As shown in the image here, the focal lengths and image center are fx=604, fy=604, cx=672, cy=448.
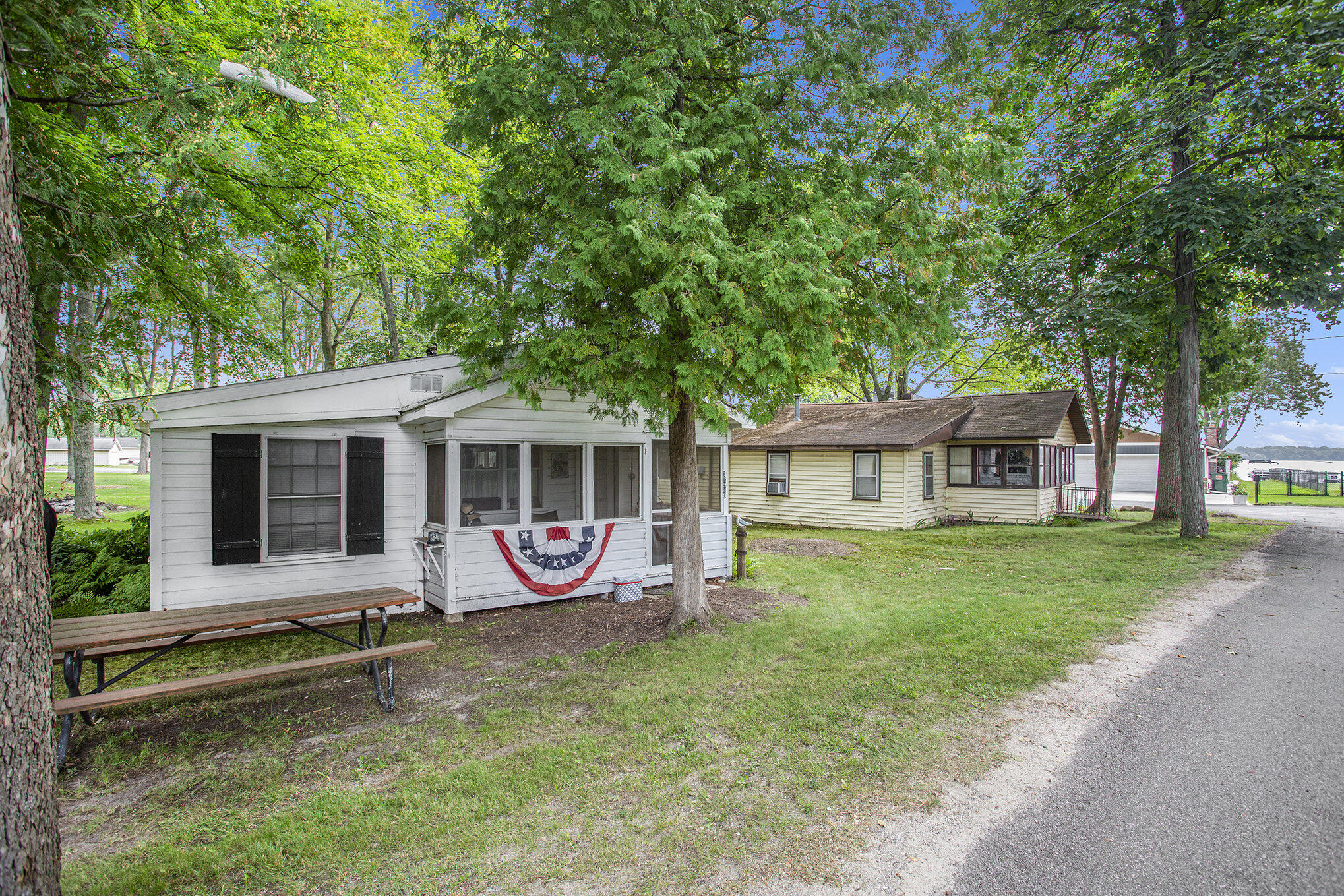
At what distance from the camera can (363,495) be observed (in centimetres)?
696

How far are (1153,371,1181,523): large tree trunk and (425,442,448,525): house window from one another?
15824 mm

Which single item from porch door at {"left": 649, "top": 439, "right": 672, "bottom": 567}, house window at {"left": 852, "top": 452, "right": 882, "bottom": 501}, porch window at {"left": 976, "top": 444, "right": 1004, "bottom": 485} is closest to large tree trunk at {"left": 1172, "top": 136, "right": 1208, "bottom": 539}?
porch window at {"left": 976, "top": 444, "right": 1004, "bottom": 485}

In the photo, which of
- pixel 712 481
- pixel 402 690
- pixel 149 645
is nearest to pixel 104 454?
pixel 149 645

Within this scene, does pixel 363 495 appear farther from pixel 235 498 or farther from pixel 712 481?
pixel 712 481

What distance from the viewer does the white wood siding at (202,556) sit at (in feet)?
20.1

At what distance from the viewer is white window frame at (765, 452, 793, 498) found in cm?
1734

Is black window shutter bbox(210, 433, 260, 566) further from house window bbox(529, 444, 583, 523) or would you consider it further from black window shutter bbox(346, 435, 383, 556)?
house window bbox(529, 444, 583, 523)

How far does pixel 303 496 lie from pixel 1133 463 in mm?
35577

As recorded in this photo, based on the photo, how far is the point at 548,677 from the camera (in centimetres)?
516

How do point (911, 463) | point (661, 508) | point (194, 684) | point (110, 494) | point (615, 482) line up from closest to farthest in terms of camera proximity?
point (194, 684) < point (615, 482) < point (661, 508) < point (911, 463) < point (110, 494)

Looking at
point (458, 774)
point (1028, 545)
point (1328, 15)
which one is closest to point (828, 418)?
point (1028, 545)

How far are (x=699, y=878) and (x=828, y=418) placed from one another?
16537 mm

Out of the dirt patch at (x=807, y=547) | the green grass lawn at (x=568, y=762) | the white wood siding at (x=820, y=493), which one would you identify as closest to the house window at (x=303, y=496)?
the green grass lawn at (x=568, y=762)

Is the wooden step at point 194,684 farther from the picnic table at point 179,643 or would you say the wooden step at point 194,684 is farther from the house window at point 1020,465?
the house window at point 1020,465
